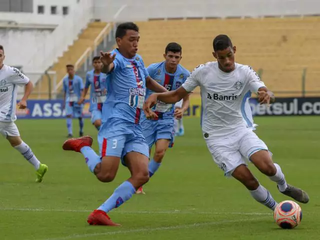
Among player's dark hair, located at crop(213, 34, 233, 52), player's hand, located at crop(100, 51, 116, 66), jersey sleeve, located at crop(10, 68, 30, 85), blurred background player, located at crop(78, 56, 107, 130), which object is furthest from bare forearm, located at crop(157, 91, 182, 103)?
blurred background player, located at crop(78, 56, 107, 130)

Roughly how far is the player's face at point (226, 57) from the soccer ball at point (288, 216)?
5.44 feet

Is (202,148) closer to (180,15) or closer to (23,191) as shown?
(23,191)

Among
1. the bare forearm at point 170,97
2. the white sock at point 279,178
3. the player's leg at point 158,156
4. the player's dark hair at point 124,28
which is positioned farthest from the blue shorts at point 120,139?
the player's leg at point 158,156

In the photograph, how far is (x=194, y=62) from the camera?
156 feet

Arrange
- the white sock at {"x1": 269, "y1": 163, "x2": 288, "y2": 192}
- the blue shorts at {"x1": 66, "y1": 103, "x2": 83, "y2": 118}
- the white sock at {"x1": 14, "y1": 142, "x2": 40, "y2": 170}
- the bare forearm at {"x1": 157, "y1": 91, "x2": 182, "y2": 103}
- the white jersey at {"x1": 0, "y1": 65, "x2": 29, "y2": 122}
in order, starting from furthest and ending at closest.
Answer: the blue shorts at {"x1": 66, "y1": 103, "x2": 83, "y2": 118} < the white sock at {"x1": 14, "y1": 142, "x2": 40, "y2": 170} < the white jersey at {"x1": 0, "y1": 65, "x2": 29, "y2": 122} < the bare forearm at {"x1": 157, "y1": 91, "x2": 182, "y2": 103} < the white sock at {"x1": 269, "y1": 163, "x2": 288, "y2": 192}

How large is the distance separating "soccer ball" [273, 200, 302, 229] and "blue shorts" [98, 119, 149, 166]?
159 cm

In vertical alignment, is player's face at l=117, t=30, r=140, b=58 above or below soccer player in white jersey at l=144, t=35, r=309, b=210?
above

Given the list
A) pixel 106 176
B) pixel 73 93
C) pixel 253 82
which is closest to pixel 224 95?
pixel 253 82

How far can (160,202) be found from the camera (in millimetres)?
11648

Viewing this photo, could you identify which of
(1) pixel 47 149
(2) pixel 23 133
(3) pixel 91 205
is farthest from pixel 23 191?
(2) pixel 23 133

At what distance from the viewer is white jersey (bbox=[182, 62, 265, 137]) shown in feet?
31.8

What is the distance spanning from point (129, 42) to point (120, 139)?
42.7 inches

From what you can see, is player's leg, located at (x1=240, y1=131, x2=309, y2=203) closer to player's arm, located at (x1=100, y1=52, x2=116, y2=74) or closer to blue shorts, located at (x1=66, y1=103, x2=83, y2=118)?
player's arm, located at (x1=100, y1=52, x2=116, y2=74)

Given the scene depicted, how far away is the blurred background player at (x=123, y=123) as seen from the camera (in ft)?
31.0
